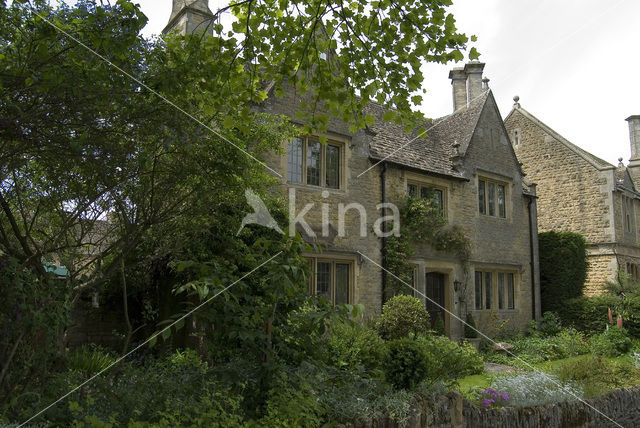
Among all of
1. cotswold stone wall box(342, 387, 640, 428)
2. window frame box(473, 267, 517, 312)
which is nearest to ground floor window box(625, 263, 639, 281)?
window frame box(473, 267, 517, 312)

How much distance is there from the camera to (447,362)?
28.6ft

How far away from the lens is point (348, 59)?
20.8 feet

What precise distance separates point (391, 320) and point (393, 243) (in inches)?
92.0

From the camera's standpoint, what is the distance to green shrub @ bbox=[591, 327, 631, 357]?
1441 centimetres

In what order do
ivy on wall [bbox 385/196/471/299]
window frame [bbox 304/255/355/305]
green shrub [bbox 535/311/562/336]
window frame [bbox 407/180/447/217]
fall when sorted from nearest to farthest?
window frame [bbox 304/255/355/305]
ivy on wall [bbox 385/196/471/299]
window frame [bbox 407/180/447/217]
green shrub [bbox 535/311/562/336]

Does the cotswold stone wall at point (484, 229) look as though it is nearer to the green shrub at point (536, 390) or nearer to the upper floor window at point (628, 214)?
the green shrub at point (536, 390)

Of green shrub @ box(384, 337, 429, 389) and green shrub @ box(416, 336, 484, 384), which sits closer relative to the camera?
green shrub @ box(384, 337, 429, 389)

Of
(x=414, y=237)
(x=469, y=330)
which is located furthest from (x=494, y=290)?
(x=414, y=237)

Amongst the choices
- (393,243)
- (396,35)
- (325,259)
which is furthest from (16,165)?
(393,243)

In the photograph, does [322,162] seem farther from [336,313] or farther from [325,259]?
[336,313]

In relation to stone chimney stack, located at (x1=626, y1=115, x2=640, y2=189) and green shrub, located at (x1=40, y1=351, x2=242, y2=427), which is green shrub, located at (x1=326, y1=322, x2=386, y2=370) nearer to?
green shrub, located at (x1=40, y1=351, x2=242, y2=427)

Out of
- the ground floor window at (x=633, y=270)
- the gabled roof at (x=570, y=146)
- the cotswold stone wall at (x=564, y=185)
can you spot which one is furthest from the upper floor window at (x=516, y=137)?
the ground floor window at (x=633, y=270)

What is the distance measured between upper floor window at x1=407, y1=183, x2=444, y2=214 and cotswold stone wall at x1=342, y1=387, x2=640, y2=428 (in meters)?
8.03

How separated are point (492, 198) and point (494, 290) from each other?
319 cm
